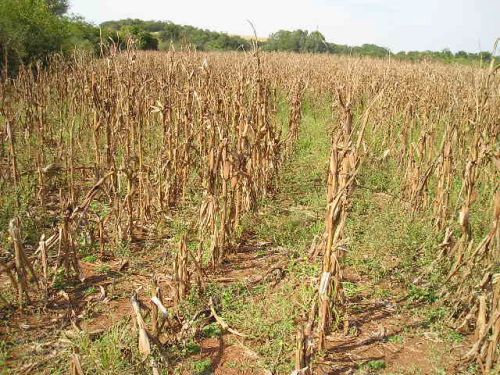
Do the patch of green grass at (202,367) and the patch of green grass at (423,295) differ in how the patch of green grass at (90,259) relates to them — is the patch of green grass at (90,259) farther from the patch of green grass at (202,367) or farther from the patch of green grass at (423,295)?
the patch of green grass at (423,295)

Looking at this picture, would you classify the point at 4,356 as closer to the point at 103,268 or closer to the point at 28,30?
the point at 103,268

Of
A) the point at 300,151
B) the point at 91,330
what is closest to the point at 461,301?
the point at 91,330

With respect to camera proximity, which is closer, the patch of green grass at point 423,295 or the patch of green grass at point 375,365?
the patch of green grass at point 375,365

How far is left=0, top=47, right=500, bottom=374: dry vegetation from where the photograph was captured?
2275mm

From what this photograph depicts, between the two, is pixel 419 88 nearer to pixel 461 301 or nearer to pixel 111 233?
pixel 461 301

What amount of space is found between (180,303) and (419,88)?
6836mm

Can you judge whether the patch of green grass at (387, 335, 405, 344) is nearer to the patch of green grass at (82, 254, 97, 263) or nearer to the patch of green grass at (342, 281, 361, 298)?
the patch of green grass at (342, 281, 361, 298)

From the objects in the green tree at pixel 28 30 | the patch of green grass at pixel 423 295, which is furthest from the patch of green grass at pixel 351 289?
the green tree at pixel 28 30

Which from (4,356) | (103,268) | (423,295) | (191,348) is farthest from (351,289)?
(4,356)

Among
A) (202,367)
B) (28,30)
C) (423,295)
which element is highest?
(28,30)

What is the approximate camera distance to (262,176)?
4738 mm

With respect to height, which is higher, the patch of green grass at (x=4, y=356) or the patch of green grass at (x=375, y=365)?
the patch of green grass at (x=4, y=356)

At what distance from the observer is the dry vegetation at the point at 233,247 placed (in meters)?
2.28

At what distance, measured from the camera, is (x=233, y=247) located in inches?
146
